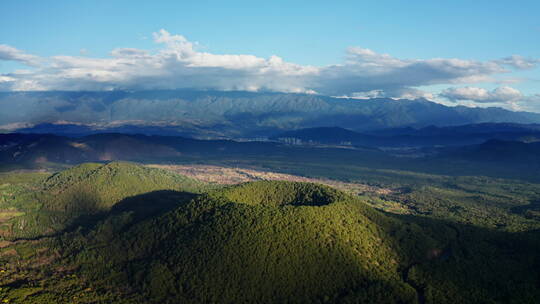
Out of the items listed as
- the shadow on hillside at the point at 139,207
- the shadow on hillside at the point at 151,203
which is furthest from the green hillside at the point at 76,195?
the shadow on hillside at the point at 151,203

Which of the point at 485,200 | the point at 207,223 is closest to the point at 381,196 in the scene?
the point at 485,200

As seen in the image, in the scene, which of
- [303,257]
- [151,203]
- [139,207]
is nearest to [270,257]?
[303,257]

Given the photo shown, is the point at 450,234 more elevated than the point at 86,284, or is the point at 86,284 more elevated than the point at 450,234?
the point at 450,234

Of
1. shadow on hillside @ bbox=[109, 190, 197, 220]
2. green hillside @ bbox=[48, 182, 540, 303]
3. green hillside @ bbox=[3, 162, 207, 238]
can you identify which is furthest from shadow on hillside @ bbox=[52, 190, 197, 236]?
green hillside @ bbox=[48, 182, 540, 303]

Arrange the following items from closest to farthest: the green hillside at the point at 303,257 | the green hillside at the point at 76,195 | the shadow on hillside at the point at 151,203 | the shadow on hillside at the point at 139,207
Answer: the green hillside at the point at 303,257, the shadow on hillside at the point at 151,203, the shadow on hillside at the point at 139,207, the green hillside at the point at 76,195

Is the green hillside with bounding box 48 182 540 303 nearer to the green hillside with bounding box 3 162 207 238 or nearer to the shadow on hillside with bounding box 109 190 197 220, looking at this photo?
the shadow on hillside with bounding box 109 190 197 220

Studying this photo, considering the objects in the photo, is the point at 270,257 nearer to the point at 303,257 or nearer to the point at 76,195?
the point at 303,257

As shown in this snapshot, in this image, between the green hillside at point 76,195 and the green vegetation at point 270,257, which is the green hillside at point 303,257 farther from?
the green hillside at point 76,195

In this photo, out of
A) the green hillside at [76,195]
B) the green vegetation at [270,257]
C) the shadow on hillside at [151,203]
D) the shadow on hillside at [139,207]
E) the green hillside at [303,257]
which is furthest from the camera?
the green hillside at [76,195]

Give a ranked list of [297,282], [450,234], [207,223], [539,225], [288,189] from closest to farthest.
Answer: [297,282], [207,223], [450,234], [288,189], [539,225]

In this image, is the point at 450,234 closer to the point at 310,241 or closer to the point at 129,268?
the point at 310,241

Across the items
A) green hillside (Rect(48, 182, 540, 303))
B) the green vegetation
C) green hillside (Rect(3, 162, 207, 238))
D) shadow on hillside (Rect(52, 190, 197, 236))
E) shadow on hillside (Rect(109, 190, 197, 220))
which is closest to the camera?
green hillside (Rect(48, 182, 540, 303))
